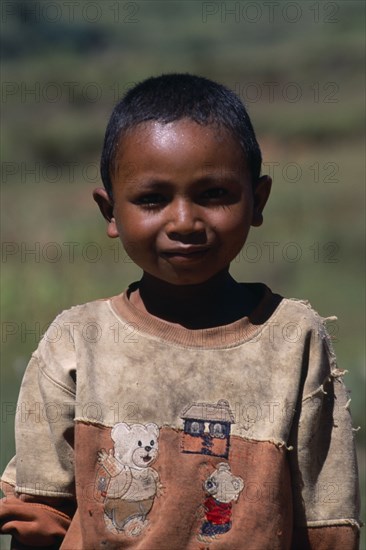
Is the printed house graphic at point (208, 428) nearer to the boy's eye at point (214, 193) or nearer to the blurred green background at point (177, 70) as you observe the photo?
the boy's eye at point (214, 193)

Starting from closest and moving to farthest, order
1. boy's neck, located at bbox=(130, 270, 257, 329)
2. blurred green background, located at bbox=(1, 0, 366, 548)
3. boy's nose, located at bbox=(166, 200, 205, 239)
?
boy's nose, located at bbox=(166, 200, 205, 239) < boy's neck, located at bbox=(130, 270, 257, 329) < blurred green background, located at bbox=(1, 0, 366, 548)

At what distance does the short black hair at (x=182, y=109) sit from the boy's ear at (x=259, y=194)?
0.02m

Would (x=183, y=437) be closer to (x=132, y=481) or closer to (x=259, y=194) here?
(x=132, y=481)

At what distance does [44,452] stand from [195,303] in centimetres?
45

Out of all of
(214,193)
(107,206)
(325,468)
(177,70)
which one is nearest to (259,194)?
(214,193)

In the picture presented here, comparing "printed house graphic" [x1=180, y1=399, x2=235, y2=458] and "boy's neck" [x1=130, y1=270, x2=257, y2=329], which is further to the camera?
"boy's neck" [x1=130, y1=270, x2=257, y2=329]

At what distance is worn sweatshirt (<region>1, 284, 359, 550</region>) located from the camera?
2824mm

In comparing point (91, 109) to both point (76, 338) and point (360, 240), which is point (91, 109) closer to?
point (360, 240)

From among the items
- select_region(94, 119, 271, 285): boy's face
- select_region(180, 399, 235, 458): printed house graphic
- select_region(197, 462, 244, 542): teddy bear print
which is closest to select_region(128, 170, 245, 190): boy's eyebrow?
select_region(94, 119, 271, 285): boy's face

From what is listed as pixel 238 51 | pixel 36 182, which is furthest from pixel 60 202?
pixel 238 51

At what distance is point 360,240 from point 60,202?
1.99 metres

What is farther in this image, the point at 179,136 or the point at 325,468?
the point at 325,468

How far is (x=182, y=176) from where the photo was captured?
281 cm

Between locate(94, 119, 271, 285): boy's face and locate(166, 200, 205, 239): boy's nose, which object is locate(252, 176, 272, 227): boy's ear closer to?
locate(94, 119, 271, 285): boy's face
